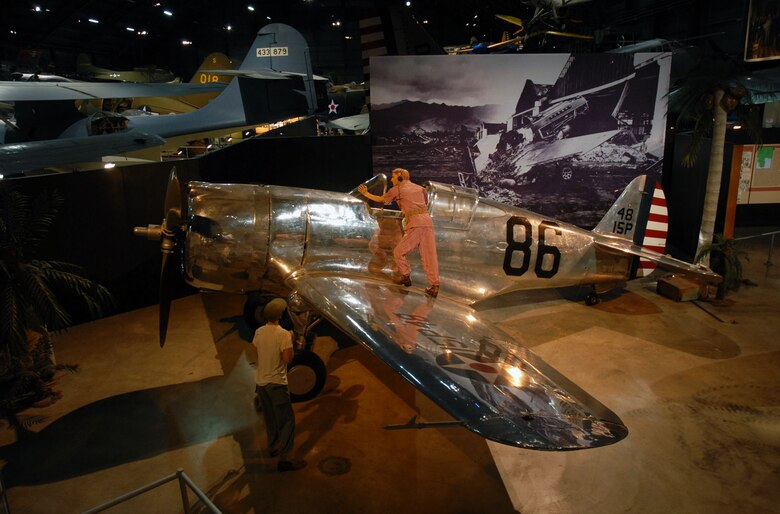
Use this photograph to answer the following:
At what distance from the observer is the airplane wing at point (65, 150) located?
769 centimetres

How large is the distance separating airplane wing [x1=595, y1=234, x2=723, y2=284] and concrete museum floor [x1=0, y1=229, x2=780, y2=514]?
2.70 ft

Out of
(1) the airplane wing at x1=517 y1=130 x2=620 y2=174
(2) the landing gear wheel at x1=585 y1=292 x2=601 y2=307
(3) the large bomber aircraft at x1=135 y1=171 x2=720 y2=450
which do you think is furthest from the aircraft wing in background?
(2) the landing gear wheel at x1=585 y1=292 x2=601 y2=307

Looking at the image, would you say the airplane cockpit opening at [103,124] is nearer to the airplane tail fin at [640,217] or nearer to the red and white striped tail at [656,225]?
the airplane tail fin at [640,217]

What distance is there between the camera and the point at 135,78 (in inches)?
1083

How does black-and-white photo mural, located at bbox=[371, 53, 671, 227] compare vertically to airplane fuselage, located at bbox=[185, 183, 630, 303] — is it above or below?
above

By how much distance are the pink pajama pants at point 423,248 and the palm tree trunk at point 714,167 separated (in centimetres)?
510

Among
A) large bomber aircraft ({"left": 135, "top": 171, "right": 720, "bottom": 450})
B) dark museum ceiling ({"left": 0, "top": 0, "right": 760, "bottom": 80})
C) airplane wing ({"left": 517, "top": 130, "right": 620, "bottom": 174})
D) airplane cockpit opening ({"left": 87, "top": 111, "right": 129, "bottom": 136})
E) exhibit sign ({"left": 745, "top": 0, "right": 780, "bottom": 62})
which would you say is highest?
dark museum ceiling ({"left": 0, "top": 0, "right": 760, "bottom": 80})

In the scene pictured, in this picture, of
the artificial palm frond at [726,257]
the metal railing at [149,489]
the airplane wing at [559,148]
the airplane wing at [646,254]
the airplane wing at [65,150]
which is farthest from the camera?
the airplane wing at [559,148]

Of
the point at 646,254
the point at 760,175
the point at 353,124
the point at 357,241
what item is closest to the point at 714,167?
the point at 646,254

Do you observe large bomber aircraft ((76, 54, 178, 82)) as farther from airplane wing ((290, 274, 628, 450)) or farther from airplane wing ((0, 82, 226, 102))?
airplane wing ((290, 274, 628, 450))

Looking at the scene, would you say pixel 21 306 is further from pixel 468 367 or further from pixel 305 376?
pixel 468 367

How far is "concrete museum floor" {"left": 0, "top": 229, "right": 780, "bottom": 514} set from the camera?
367 centimetres

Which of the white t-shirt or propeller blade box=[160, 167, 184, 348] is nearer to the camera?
the white t-shirt

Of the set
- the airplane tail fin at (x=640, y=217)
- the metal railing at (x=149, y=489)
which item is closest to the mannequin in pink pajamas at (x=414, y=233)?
the metal railing at (x=149, y=489)
